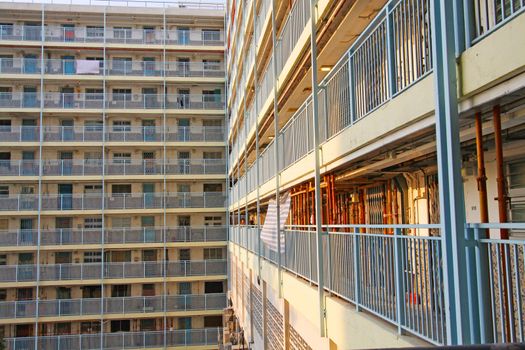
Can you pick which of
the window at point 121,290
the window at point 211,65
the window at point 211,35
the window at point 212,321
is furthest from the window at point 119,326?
the window at point 211,35

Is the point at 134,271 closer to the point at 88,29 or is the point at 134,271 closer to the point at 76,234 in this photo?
the point at 76,234

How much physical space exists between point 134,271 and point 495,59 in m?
33.8

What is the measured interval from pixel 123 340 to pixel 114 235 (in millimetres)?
6998

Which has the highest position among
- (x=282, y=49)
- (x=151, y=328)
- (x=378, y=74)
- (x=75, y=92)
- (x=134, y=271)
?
(x=75, y=92)

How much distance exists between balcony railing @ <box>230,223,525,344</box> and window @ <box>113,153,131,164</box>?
29.5 meters

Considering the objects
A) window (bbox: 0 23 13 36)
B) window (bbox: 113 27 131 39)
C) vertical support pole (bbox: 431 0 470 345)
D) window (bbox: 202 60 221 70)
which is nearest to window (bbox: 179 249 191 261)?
window (bbox: 202 60 221 70)

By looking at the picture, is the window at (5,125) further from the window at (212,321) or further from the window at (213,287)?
the window at (212,321)

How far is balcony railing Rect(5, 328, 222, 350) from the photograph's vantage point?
32.4 meters

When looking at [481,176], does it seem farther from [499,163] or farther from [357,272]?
[357,272]

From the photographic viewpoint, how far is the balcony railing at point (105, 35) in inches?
1444

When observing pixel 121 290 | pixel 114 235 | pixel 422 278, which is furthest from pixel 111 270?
pixel 422 278

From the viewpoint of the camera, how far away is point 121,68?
37.6m

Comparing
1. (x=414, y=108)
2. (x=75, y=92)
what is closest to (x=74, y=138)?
(x=75, y=92)

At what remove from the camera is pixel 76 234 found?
115 ft
